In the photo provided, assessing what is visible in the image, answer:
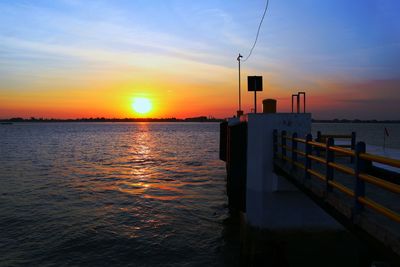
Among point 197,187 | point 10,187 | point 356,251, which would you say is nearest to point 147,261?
point 356,251

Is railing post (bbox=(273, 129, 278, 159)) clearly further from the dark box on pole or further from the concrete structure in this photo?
the dark box on pole

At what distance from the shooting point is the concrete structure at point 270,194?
35.1ft

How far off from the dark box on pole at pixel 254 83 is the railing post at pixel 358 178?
10.2 metres

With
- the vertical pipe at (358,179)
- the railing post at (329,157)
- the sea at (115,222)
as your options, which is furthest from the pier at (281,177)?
the sea at (115,222)

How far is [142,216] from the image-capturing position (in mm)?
17969

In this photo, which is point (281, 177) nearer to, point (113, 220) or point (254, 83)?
point (254, 83)

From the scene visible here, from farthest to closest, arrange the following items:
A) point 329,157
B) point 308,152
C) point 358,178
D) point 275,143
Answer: point 275,143
point 308,152
point 329,157
point 358,178

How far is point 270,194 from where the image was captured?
35.2 ft

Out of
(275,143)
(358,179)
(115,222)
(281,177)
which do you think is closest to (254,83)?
(275,143)

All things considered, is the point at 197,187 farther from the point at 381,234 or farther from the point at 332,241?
the point at 381,234

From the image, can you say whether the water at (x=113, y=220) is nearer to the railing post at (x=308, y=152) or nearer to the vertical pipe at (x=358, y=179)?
the railing post at (x=308, y=152)

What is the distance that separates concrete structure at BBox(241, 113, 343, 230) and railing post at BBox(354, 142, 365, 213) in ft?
15.7

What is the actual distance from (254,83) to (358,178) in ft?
33.9

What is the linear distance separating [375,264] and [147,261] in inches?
342
